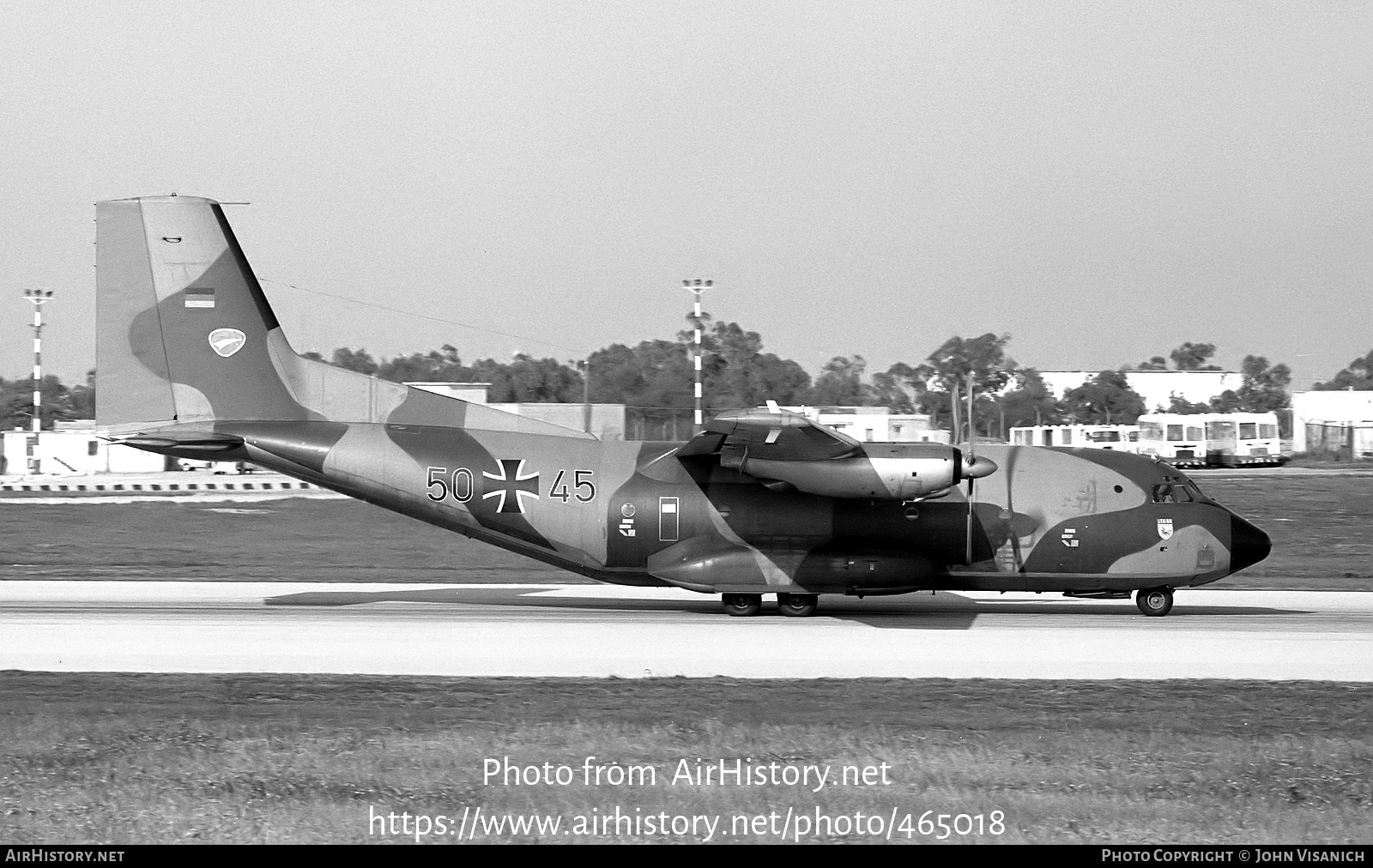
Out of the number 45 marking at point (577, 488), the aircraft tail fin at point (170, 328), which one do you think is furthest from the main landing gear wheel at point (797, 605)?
the aircraft tail fin at point (170, 328)

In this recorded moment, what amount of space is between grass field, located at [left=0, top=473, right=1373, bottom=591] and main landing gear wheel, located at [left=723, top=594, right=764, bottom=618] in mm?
6310

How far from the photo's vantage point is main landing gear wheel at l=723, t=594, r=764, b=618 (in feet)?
62.8

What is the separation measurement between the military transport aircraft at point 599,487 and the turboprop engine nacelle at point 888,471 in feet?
1.25

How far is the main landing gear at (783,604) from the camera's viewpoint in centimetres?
1917

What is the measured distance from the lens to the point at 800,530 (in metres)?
18.5

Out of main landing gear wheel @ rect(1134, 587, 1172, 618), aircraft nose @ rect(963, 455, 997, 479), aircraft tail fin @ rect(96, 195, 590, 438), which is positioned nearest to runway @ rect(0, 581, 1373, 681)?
main landing gear wheel @ rect(1134, 587, 1172, 618)

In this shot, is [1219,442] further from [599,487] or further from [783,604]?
[599,487]

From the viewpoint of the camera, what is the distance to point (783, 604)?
19328 mm

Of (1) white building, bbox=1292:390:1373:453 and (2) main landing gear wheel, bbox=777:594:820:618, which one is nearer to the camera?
(2) main landing gear wheel, bbox=777:594:820:618

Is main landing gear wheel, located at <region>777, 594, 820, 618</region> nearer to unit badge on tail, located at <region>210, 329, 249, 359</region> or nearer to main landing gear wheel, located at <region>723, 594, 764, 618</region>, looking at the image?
main landing gear wheel, located at <region>723, 594, 764, 618</region>

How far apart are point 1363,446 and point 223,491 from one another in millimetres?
66351

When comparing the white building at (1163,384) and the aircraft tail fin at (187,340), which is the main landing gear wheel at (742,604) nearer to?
the aircraft tail fin at (187,340)

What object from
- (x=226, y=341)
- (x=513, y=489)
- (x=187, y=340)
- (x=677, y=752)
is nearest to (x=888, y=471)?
(x=513, y=489)

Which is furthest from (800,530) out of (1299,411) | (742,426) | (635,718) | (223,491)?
(1299,411)
